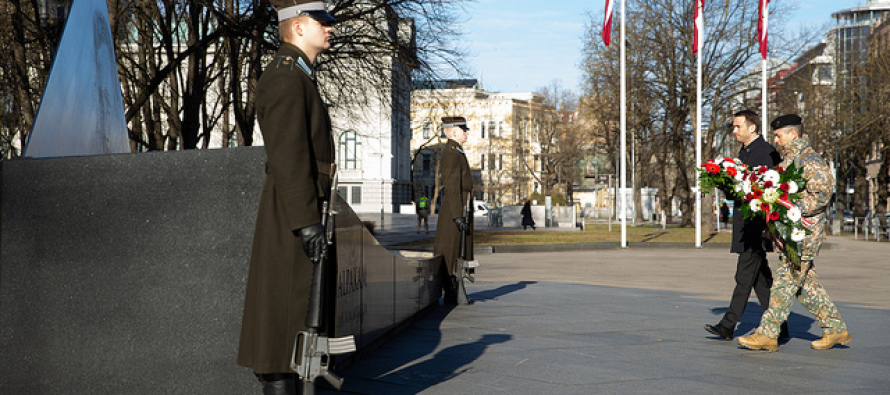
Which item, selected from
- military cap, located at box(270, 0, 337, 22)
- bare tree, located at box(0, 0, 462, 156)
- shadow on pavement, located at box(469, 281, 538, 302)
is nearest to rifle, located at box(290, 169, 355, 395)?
military cap, located at box(270, 0, 337, 22)

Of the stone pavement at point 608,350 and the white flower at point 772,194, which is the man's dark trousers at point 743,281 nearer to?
the stone pavement at point 608,350

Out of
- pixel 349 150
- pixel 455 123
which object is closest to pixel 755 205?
pixel 455 123

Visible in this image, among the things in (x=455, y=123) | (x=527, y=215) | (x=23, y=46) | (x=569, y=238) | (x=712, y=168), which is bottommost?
(x=569, y=238)

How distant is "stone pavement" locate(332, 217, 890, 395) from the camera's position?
5812 millimetres

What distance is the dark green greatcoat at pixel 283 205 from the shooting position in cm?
386

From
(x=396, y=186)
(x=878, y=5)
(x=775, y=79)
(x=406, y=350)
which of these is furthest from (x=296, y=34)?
(x=878, y=5)

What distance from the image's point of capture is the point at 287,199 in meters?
3.83

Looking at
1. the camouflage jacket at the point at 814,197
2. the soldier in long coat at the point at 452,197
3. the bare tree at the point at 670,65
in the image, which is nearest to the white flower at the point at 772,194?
the camouflage jacket at the point at 814,197

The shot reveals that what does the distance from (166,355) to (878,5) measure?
119886 millimetres

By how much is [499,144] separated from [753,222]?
90.3 meters

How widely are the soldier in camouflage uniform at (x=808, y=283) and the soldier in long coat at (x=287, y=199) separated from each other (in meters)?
4.53

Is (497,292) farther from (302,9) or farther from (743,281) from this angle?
(302,9)

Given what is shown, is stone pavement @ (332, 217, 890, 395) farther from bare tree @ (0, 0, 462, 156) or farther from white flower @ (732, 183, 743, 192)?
bare tree @ (0, 0, 462, 156)

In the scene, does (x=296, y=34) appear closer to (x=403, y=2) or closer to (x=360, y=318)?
(x=360, y=318)
